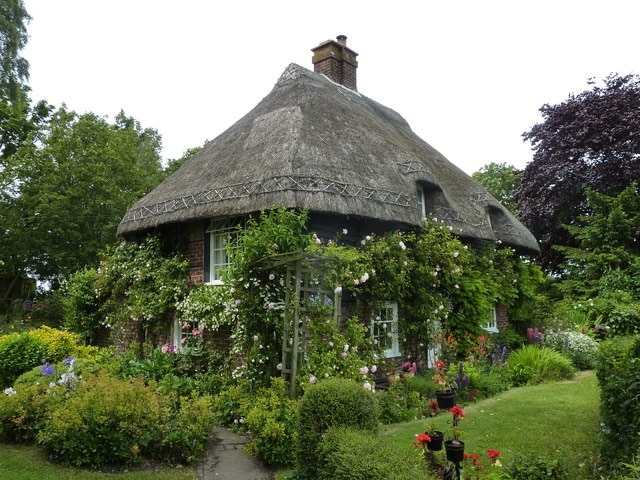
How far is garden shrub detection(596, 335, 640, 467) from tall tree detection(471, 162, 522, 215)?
26197mm

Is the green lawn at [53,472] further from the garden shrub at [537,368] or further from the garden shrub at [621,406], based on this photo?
the garden shrub at [537,368]

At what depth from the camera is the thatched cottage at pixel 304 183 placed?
8.55 meters

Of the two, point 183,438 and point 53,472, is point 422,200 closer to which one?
point 183,438

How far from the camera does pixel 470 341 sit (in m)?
10.7

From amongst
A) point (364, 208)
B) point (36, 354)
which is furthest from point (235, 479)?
point (36, 354)

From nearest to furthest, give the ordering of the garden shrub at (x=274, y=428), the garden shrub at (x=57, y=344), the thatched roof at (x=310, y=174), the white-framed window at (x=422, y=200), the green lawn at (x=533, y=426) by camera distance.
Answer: the green lawn at (x=533, y=426), the garden shrub at (x=274, y=428), the thatched roof at (x=310, y=174), the garden shrub at (x=57, y=344), the white-framed window at (x=422, y=200)

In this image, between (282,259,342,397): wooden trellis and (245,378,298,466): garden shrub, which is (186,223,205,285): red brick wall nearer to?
(282,259,342,397): wooden trellis

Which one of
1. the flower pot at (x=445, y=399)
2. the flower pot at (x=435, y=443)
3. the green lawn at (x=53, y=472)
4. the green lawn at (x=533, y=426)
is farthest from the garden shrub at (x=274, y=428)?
the flower pot at (x=445, y=399)

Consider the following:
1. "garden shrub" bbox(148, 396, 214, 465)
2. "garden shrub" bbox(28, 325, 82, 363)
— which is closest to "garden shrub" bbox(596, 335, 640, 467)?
"garden shrub" bbox(148, 396, 214, 465)

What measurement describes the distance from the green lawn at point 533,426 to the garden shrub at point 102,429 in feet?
9.62

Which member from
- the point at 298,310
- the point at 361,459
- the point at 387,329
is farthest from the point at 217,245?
the point at 361,459

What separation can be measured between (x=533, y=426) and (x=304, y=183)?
513 cm

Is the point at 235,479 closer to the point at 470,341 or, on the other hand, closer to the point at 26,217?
the point at 470,341

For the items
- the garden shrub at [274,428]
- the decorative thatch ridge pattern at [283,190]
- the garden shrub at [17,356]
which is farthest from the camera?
the garden shrub at [17,356]
